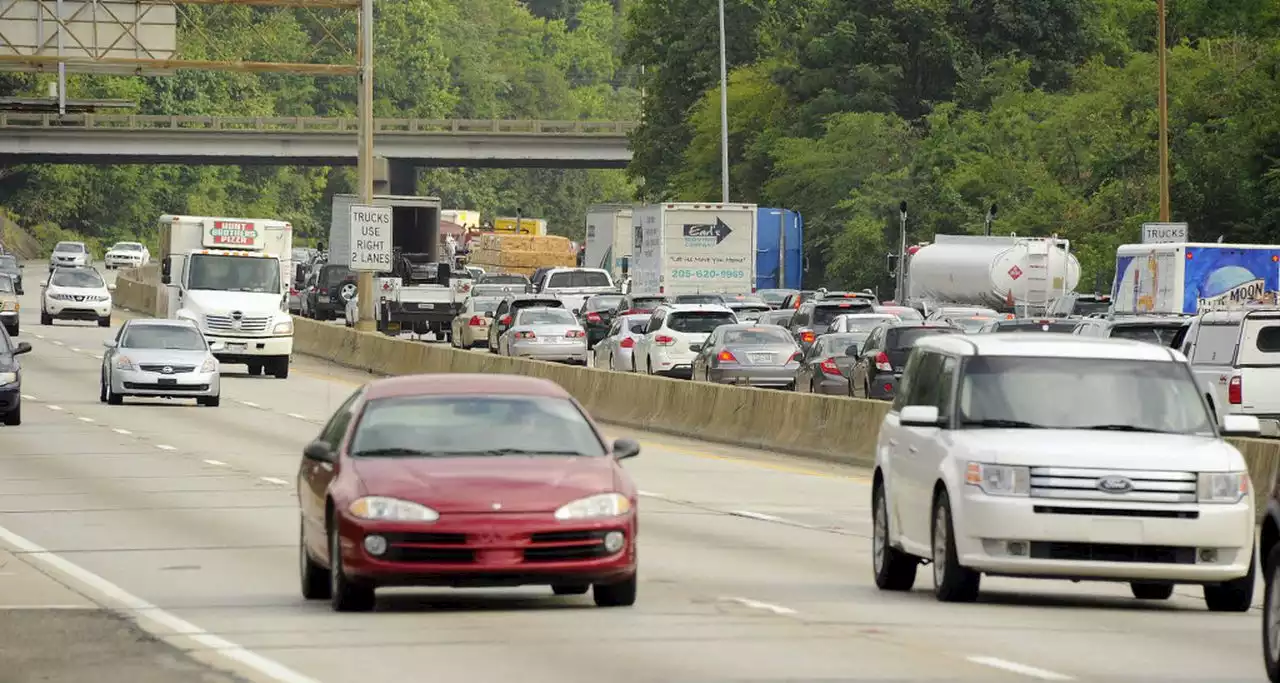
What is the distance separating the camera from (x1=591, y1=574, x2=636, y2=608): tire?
14969mm

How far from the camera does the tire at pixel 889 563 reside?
16750 mm

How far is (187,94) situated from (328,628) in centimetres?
14976

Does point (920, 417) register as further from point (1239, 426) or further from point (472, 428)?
point (472, 428)

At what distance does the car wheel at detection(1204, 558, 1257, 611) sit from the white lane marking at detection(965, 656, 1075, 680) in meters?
A: 3.07

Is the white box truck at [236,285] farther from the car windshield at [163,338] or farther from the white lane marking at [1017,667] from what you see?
the white lane marking at [1017,667]

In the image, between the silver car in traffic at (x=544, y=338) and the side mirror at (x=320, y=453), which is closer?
the side mirror at (x=320, y=453)

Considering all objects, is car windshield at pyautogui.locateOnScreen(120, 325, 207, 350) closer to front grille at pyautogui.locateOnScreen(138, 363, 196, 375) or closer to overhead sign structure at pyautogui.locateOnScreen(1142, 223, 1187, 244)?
front grille at pyautogui.locateOnScreen(138, 363, 196, 375)

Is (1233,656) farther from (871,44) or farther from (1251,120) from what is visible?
(871,44)

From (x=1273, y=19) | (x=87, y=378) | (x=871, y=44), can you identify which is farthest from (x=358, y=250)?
(x=871, y=44)

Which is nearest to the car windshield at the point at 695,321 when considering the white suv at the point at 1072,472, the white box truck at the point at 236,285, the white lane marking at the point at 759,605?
the white box truck at the point at 236,285

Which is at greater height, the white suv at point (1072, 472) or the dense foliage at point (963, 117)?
the dense foliage at point (963, 117)

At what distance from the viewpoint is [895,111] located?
311 feet

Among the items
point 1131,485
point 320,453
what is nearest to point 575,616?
point 320,453

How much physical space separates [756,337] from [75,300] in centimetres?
3390
